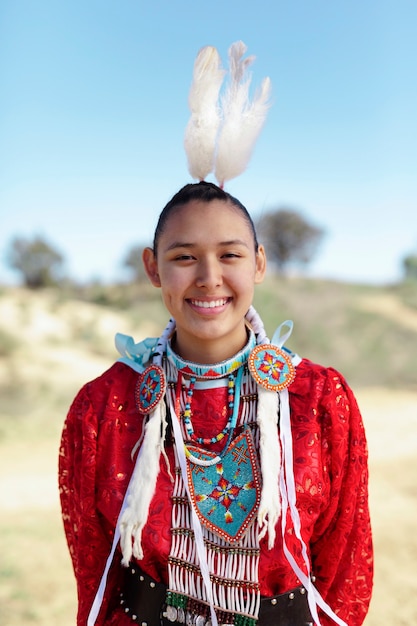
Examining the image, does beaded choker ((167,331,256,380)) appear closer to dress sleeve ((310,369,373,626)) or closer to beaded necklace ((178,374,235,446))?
beaded necklace ((178,374,235,446))

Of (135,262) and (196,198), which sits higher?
(135,262)

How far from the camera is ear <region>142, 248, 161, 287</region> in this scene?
1957 millimetres

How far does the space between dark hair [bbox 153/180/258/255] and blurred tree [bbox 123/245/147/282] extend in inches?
932

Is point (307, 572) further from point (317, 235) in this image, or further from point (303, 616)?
point (317, 235)

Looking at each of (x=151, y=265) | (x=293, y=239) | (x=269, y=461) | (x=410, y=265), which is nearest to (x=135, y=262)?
(x=293, y=239)

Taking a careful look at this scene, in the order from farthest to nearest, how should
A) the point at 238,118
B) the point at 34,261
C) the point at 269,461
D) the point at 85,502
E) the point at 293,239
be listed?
1. the point at 293,239
2. the point at 34,261
3. the point at 238,118
4. the point at 85,502
5. the point at 269,461

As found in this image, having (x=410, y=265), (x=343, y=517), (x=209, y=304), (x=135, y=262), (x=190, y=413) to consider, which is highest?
(x=135, y=262)

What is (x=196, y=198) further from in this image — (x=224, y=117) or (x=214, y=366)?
(x=214, y=366)

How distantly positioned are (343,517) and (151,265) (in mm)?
956

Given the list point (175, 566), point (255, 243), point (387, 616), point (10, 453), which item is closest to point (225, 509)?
point (175, 566)

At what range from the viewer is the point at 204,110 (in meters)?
1.94

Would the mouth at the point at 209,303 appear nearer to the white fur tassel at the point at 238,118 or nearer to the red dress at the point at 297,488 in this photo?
the red dress at the point at 297,488

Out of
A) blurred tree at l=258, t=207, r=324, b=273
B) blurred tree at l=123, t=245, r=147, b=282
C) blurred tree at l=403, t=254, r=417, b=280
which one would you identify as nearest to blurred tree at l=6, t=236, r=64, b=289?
blurred tree at l=123, t=245, r=147, b=282

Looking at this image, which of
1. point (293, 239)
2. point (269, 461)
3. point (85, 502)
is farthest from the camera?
point (293, 239)
